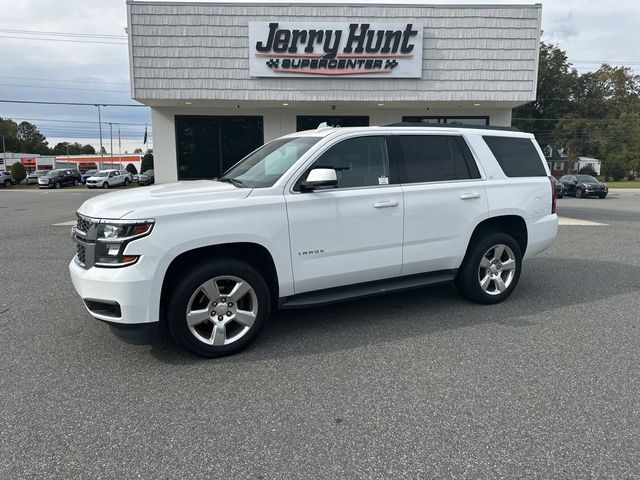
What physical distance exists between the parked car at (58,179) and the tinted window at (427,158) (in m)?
41.8

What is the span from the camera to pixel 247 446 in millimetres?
2697

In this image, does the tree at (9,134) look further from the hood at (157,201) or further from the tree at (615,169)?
the hood at (157,201)

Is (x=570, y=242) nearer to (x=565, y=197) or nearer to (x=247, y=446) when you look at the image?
(x=247, y=446)

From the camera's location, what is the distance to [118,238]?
11.2 feet

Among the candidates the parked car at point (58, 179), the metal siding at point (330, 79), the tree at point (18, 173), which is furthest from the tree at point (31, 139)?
the metal siding at point (330, 79)

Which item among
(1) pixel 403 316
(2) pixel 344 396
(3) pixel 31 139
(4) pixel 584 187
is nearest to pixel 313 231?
(2) pixel 344 396

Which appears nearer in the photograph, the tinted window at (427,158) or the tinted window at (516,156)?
the tinted window at (427,158)

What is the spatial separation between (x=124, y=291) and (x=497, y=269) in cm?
387

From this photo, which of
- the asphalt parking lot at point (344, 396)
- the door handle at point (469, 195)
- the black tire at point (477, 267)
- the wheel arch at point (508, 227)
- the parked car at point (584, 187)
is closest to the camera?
the asphalt parking lot at point (344, 396)

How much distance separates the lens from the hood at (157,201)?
3.51 meters

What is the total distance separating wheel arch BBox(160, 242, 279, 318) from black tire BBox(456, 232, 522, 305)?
220 centimetres

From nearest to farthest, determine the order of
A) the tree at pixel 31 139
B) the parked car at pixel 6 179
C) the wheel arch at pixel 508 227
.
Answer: the wheel arch at pixel 508 227
the parked car at pixel 6 179
the tree at pixel 31 139

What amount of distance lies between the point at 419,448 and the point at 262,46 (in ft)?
43.2

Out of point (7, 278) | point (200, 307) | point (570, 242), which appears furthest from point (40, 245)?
point (570, 242)
